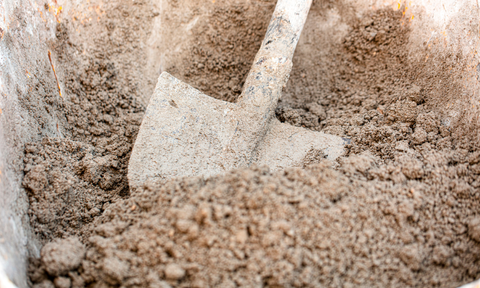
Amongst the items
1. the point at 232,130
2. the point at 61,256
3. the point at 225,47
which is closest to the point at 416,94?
the point at 232,130

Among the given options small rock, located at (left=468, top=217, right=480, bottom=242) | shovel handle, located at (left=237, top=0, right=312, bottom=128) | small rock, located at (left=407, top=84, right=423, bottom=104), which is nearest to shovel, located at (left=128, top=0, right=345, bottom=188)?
shovel handle, located at (left=237, top=0, right=312, bottom=128)

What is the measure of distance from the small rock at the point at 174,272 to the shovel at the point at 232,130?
57 centimetres

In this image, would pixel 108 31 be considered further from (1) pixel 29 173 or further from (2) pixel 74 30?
(1) pixel 29 173

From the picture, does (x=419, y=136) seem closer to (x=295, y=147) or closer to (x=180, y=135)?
(x=295, y=147)

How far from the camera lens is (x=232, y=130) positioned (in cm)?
186

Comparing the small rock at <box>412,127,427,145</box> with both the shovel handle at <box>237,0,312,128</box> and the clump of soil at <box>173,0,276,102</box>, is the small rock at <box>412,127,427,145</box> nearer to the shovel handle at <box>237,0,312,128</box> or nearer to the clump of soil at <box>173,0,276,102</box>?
the shovel handle at <box>237,0,312,128</box>

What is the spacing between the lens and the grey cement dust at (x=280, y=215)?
119 cm

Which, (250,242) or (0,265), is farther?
(250,242)

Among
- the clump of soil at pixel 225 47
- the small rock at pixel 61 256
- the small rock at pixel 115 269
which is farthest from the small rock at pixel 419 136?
the small rock at pixel 61 256

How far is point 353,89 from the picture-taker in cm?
218

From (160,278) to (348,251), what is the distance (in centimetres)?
72

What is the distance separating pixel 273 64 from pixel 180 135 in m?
0.70

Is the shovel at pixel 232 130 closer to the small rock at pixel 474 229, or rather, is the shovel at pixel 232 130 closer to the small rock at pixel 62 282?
the small rock at pixel 62 282

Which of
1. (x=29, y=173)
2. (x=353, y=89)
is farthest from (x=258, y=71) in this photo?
(x=29, y=173)
